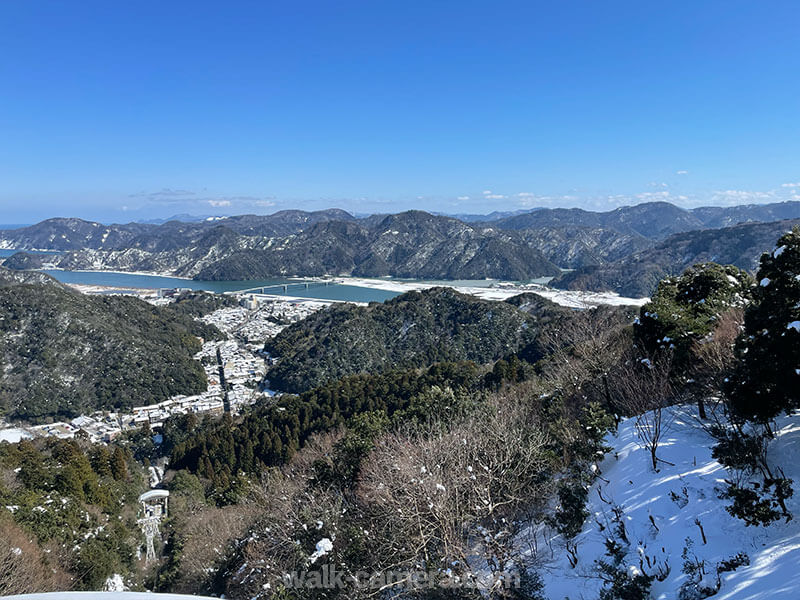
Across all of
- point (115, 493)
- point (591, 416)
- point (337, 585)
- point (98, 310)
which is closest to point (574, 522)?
point (591, 416)

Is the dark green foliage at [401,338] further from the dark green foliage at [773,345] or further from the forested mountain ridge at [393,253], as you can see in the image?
the forested mountain ridge at [393,253]

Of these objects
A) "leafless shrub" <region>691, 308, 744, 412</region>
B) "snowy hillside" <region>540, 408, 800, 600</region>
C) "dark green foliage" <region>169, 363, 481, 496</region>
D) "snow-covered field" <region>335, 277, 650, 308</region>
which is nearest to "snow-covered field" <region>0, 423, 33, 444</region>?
"dark green foliage" <region>169, 363, 481, 496</region>

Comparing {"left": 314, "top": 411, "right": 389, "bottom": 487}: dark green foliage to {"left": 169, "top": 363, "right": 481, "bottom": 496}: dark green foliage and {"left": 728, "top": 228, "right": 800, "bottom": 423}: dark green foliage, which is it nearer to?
{"left": 728, "top": 228, "right": 800, "bottom": 423}: dark green foliage

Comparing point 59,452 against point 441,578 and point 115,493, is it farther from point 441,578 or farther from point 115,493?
point 441,578

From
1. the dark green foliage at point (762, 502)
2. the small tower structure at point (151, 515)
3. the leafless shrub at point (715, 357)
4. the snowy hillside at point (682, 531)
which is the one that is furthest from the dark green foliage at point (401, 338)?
the dark green foliage at point (762, 502)

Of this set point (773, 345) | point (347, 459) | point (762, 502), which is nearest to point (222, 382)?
point (347, 459)

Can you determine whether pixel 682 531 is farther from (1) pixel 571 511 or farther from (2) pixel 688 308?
(2) pixel 688 308
